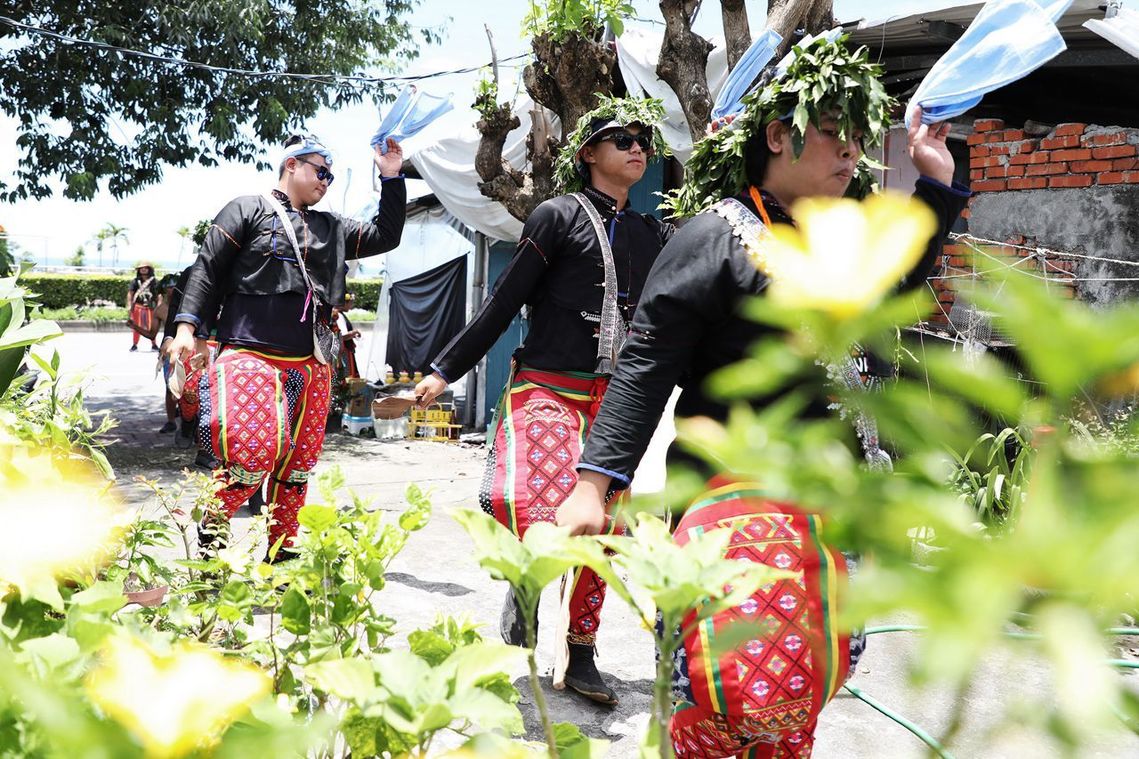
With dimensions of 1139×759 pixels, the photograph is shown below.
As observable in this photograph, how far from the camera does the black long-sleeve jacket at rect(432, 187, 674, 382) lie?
11.0ft

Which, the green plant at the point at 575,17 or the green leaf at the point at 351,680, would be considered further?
the green plant at the point at 575,17

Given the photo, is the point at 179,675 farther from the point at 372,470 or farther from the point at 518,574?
the point at 372,470

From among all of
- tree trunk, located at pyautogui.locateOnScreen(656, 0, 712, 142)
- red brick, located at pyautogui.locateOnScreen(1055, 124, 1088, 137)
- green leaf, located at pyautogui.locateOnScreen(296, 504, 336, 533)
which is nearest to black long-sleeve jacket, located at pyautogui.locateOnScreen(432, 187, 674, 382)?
green leaf, located at pyautogui.locateOnScreen(296, 504, 336, 533)

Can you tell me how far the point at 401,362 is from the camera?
46.5 feet

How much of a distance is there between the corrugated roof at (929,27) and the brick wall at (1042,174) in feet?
3.72

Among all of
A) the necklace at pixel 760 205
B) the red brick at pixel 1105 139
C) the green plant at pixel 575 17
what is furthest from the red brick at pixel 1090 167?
the necklace at pixel 760 205

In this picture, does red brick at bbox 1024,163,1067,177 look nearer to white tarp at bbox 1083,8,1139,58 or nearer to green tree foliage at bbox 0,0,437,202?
white tarp at bbox 1083,8,1139,58

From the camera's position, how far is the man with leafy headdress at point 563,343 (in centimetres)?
325

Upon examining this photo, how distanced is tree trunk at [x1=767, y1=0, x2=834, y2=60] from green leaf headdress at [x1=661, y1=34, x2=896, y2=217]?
143 inches

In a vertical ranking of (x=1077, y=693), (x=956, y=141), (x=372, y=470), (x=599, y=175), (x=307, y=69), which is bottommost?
Result: (x=372, y=470)

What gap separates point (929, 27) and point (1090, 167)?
5.76 ft

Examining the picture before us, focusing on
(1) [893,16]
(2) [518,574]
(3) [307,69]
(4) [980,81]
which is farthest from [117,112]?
(2) [518,574]

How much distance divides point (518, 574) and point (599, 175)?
2.92m

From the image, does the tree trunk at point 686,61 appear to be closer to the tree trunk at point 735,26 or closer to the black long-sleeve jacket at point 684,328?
the tree trunk at point 735,26
